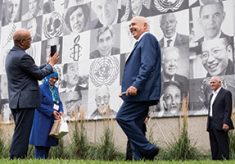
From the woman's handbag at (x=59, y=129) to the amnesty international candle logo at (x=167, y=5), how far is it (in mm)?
2633

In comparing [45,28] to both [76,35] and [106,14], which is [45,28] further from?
[106,14]

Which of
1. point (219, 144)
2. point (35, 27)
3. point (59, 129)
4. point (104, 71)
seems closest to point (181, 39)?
point (104, 71)

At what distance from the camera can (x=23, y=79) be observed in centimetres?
397

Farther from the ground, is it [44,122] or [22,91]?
[22,91]

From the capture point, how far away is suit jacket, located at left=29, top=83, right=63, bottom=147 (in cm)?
500

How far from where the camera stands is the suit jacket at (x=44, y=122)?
5000mm

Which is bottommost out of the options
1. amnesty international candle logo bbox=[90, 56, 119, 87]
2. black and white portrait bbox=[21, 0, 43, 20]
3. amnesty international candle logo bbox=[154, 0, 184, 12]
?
amnesty international candle logo bbox=[90, 56, 119, 87]

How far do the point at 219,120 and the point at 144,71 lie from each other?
6.73 feet

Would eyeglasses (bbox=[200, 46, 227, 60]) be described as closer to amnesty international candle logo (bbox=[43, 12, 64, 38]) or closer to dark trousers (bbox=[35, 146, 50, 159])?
dark trousers (bbox=[35, 146, 50, 159])

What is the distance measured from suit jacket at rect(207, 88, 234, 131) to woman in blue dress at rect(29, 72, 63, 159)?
1883mm

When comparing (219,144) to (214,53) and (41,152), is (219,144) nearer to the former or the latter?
(214,53)

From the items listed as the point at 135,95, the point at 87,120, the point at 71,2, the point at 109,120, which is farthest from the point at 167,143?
the point at 71,2

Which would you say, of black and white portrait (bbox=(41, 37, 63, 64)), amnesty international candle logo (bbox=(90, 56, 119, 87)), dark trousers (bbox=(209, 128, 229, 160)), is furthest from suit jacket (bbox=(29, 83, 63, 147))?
black and white portrait (bbox=(41, 37, 63, 64))

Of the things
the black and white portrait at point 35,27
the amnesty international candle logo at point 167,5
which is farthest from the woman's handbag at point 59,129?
the black and white portrait at point 35,27
